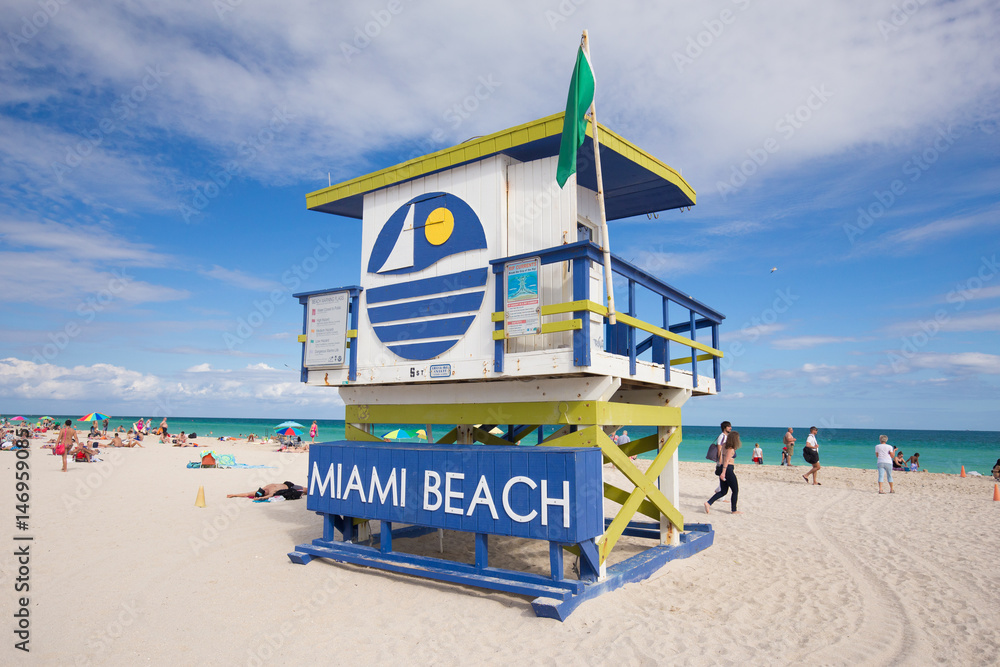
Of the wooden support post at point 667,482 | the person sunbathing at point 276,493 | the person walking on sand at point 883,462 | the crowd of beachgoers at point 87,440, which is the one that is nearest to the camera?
the wooden support post at point 667,482

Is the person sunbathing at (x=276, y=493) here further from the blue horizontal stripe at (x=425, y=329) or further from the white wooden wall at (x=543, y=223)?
the white wooden wall at (x=543, y=223)

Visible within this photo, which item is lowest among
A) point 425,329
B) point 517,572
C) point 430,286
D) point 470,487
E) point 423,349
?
point 517,572

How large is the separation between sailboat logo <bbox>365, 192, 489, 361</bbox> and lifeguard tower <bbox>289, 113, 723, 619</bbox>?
23mm

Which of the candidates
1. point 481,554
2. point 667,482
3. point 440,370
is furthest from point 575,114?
point 667,482

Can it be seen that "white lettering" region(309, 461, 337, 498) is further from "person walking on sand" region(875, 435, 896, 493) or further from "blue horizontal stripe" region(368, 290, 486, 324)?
"person walking on sand" region(875, 435, 896, 493)

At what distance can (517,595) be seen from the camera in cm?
642

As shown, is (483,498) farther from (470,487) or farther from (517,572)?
(517,572)

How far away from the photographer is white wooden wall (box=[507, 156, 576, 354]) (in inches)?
278

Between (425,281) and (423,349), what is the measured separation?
0.93 m

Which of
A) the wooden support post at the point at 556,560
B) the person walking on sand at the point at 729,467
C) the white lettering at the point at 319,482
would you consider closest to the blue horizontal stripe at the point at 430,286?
the white lettering at the point at 319,482

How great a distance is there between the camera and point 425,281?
7.81m

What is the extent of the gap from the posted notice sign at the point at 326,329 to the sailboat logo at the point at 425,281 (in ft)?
1.57

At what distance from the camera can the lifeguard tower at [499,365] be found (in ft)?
20.2

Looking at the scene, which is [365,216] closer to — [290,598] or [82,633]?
[290,598]
